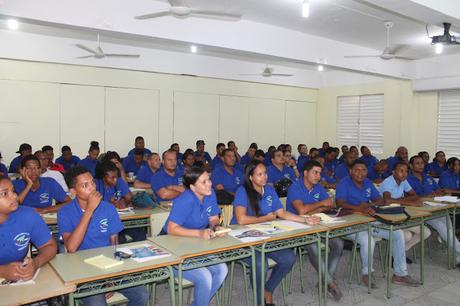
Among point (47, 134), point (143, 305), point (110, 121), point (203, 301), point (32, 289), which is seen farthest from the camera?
point (110, 121)

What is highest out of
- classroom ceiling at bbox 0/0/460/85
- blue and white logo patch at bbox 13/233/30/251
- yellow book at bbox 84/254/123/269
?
classroom ceiling at bbox 0/0/460/85

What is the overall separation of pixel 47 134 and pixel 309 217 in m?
6.69

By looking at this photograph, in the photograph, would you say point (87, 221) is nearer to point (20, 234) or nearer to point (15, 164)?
point (20, 234)

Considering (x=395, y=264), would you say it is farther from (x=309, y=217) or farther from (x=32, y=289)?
(x=32, y=289)

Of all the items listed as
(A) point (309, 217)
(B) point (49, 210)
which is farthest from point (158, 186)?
(A) point (309, 217)

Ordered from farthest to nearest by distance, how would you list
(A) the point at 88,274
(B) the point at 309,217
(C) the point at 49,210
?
(C) the point at 49,210 < (B) the point at 309,217 < (A) the point at 88,274

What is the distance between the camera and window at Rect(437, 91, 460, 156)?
9.56m

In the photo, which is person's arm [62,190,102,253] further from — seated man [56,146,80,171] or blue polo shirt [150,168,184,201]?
seated man [56,146,80,171]

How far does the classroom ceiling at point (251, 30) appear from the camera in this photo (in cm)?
502

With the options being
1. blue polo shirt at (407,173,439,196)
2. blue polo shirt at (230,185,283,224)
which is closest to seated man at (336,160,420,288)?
blue polo shirt at (230,185,283,224)

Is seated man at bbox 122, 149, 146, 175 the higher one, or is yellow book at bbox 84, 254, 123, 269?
seated man at bbox 122, 149, 146, 175

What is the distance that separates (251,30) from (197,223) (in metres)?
4.55

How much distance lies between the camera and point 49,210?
4.04 metres

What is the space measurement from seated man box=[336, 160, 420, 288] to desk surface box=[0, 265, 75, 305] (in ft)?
9.56
